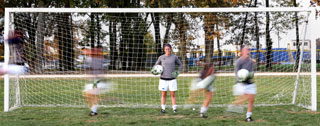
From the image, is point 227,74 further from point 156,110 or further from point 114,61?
point 156,110

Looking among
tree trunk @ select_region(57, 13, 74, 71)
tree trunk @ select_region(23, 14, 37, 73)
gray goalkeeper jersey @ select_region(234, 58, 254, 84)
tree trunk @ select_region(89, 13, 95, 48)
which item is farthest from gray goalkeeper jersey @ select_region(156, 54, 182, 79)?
tree trunk @ select_region(89, 13, 95, 48)

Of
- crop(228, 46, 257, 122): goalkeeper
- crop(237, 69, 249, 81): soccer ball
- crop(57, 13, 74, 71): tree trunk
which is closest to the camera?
crop(237, 69, 249, 81): soccer ball

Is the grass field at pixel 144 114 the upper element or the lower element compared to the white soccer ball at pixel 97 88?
lower

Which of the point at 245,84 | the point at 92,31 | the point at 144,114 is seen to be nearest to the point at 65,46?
the point at 92,31

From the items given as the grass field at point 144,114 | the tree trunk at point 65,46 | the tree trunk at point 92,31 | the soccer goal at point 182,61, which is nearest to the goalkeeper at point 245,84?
the grass field at point 144,114

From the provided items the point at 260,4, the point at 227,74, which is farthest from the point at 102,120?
the point at 260,4

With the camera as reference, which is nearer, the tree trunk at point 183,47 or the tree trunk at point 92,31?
the tree trunk at point 183,47

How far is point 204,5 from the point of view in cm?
2284

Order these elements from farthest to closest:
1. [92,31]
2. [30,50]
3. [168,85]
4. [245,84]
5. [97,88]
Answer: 1. [92,31]
2. [30,50]
3. [168,85]
4. [97,88]
5. [245,84]

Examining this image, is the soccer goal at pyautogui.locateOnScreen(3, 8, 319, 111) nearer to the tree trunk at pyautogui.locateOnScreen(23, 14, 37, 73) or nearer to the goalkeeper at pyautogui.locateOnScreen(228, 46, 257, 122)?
the tree trunk at pyautogui.locateOnScreen(23, 14, 37, 73)

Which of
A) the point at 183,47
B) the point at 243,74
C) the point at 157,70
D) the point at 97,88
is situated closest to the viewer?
the point at 243,74

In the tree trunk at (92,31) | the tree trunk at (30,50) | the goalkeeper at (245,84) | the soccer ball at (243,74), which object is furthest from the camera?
the tree trunk at (92,31)

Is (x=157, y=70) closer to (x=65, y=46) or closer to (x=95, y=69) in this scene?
(x=95, y=69)

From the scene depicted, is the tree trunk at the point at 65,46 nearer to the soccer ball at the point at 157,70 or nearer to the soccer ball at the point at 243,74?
the soccer ball at the point at 157,70
